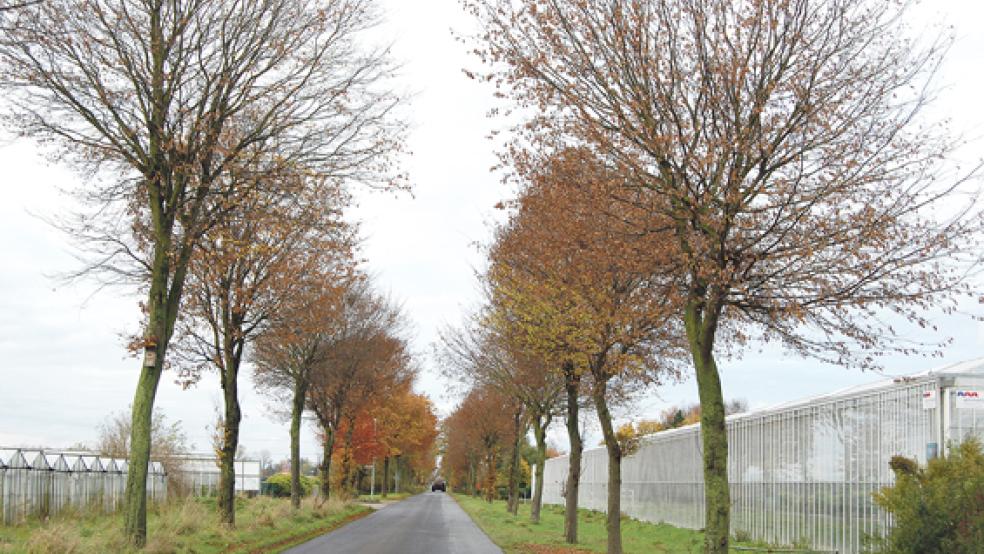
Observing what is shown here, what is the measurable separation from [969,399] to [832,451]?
5.49 meters

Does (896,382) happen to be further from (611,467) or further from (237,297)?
(237,297)

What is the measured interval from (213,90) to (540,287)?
24.5 feet

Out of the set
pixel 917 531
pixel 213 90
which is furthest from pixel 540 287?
pixel 917 531

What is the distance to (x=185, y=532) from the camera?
2070 centimetres

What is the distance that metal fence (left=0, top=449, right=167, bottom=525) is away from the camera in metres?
26.0

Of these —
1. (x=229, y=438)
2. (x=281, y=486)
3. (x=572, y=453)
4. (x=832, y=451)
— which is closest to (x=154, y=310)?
(x=229, y=438)

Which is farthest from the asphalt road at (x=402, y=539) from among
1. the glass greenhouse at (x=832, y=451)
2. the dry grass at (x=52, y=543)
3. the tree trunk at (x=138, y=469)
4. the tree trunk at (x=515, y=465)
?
the tree trunk at (x=515, y=465)

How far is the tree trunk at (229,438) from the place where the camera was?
81.6 feet

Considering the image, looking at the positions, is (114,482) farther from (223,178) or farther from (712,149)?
(712,149)

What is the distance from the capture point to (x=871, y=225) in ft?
41.3

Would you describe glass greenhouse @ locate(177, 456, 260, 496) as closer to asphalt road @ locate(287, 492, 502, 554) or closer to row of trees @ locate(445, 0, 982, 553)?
asphalt road @ locate(287, 492, 502, 554)

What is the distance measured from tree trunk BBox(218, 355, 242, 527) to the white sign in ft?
58.5

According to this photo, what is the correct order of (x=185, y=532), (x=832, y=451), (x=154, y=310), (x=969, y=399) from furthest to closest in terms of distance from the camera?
(x=832, y=451)
(x=185, y=532)
(x=154, y=310)
(x=969, y=399)

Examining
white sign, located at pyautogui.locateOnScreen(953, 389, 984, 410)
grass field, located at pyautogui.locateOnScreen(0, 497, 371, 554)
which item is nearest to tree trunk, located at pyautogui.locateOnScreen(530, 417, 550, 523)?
grass field, located at pyautogui.locateOnScreen(0, 497, 371, 554)
